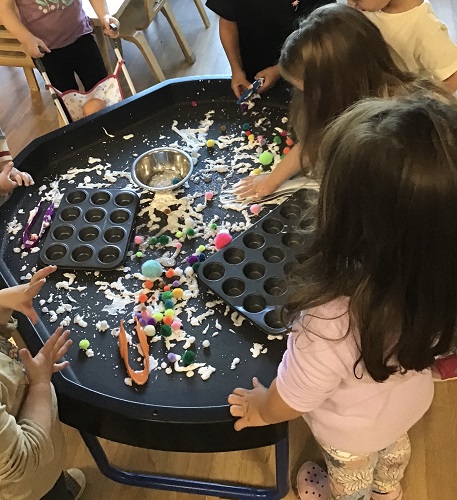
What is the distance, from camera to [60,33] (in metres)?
1.98

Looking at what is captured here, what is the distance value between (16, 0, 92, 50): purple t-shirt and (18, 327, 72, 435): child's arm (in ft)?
4.45

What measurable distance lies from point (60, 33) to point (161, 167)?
878 mm

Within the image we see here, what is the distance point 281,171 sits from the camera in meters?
1.29

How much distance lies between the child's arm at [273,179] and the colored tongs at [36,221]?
44 cm

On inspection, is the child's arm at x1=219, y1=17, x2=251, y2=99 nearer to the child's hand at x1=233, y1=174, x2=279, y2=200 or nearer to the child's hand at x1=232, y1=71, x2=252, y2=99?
the child's hand at x1=232, y1=71, x2=252, y2=99

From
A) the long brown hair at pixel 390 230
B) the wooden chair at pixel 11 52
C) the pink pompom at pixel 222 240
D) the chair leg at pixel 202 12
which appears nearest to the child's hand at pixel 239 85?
the pink pompom at pixel 222 240

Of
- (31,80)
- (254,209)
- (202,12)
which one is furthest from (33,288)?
(202,12)

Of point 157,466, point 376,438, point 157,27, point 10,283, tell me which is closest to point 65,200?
point 10,283

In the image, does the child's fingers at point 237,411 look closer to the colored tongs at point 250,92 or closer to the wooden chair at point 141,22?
the colored tongs at point 250,92

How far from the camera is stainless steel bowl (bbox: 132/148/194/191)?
1403 mm

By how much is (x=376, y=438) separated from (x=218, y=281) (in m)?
0.42

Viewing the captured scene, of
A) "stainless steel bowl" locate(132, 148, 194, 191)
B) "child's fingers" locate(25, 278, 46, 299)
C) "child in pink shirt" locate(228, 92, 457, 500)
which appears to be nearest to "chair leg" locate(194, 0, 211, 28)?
"stainless steel bowl" locate(132, 148, 194, 191)

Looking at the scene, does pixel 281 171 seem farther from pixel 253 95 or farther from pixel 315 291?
pixel 315 291

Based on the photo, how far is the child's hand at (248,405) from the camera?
3.04 ft
